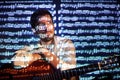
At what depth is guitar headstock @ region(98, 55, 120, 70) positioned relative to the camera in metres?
3.05

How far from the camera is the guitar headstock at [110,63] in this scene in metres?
3.05

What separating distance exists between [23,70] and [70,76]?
1.27 feet

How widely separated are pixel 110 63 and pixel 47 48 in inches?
21.5

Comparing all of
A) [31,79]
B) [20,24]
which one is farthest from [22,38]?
[31,79]

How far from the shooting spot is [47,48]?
3262mm

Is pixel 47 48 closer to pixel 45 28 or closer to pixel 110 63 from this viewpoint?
pixel 45 28

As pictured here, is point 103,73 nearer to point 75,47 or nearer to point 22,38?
point 75,47

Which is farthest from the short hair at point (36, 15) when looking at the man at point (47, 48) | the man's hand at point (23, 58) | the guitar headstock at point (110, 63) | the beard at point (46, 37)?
the guitar headstock at point (110, 63)

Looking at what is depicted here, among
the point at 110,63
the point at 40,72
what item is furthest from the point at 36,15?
the point at 110,63

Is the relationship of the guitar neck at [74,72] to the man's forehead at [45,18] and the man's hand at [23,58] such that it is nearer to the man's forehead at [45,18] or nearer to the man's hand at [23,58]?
the man's hand at [23,58]

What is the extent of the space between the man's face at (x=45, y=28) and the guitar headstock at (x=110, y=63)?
1.58ft

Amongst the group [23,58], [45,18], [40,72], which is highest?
[45,18]

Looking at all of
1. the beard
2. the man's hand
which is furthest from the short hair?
the man's hand

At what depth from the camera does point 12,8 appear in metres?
3.31
